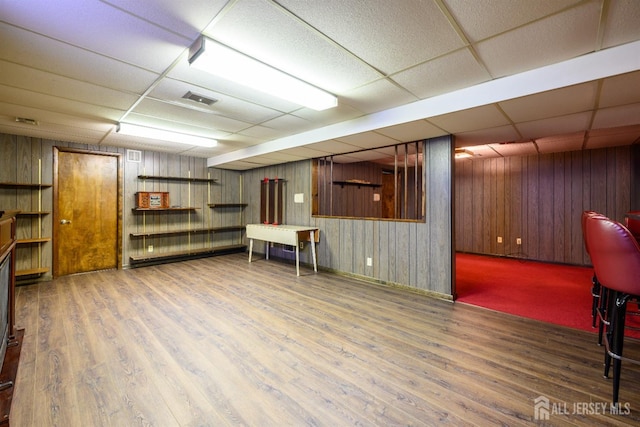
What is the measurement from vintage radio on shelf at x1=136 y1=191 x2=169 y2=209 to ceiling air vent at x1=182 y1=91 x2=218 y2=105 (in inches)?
129

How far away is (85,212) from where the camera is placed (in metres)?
4.95

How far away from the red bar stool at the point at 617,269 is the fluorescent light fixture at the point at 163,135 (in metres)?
4.79

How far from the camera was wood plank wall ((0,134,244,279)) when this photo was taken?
4.36 m

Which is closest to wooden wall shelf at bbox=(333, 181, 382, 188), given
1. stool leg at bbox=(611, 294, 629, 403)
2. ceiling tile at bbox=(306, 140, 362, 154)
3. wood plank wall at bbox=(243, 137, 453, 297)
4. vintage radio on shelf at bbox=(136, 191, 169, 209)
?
wood plank wall at bbox=(243, 137, 453, 297)

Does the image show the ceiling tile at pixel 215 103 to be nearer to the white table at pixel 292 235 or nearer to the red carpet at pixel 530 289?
the white table at pixel 292 235

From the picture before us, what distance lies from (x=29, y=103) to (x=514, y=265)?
759 cm

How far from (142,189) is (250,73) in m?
4.52

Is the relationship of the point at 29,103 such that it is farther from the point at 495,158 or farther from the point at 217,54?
the point at 495,158

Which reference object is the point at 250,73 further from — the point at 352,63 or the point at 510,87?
the point at 510,87

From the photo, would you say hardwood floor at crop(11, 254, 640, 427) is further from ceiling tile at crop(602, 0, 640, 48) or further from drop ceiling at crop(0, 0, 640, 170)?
ceiling tile at crop(602, 0, 640, 48)

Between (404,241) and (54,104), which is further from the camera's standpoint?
(404,241)

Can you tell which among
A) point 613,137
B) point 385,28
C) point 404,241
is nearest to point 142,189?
point 404,241

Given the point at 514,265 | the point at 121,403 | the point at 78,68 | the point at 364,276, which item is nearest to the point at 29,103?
the point at 78,68

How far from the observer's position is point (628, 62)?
1.88 metres
